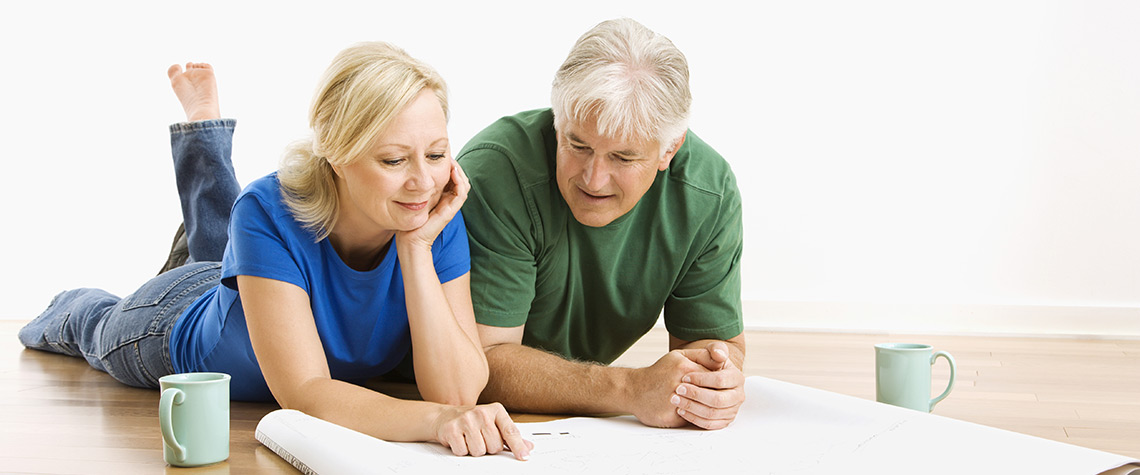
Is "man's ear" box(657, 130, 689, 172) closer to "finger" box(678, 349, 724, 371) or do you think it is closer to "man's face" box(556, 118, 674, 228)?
"man's face" box(556, 118, 674, 228)

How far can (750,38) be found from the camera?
3.96 metres

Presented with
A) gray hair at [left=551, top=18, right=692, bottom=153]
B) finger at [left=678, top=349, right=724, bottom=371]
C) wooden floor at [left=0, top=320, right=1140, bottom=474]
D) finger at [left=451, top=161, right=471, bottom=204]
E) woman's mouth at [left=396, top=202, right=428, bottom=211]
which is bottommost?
wooden floor at [left=0, top=320, right=1140, bottom=474]

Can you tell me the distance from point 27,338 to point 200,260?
0.74 metres

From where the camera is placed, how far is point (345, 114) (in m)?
1.52

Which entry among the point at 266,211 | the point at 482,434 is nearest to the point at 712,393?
the point at 482,434

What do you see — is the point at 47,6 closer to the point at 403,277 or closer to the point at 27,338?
the point at 27,338

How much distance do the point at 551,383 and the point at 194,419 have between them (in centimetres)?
62

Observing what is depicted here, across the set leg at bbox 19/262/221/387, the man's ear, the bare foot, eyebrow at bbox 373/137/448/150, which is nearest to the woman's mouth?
eyebrow at bbox 373/137/448/150

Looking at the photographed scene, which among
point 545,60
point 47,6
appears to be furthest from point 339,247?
point 47,6

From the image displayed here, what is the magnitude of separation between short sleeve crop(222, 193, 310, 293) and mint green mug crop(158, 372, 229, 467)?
214mm

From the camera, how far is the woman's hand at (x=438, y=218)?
5.40 feet

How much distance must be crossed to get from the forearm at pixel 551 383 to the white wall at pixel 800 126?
1857 mm

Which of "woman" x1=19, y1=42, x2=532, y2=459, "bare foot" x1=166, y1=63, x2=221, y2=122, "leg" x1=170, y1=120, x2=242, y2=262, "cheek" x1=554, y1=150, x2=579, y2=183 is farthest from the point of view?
"bare foot" x1=166, y1=63, x2=221, y2=122

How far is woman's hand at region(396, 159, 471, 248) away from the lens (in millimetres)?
1646
